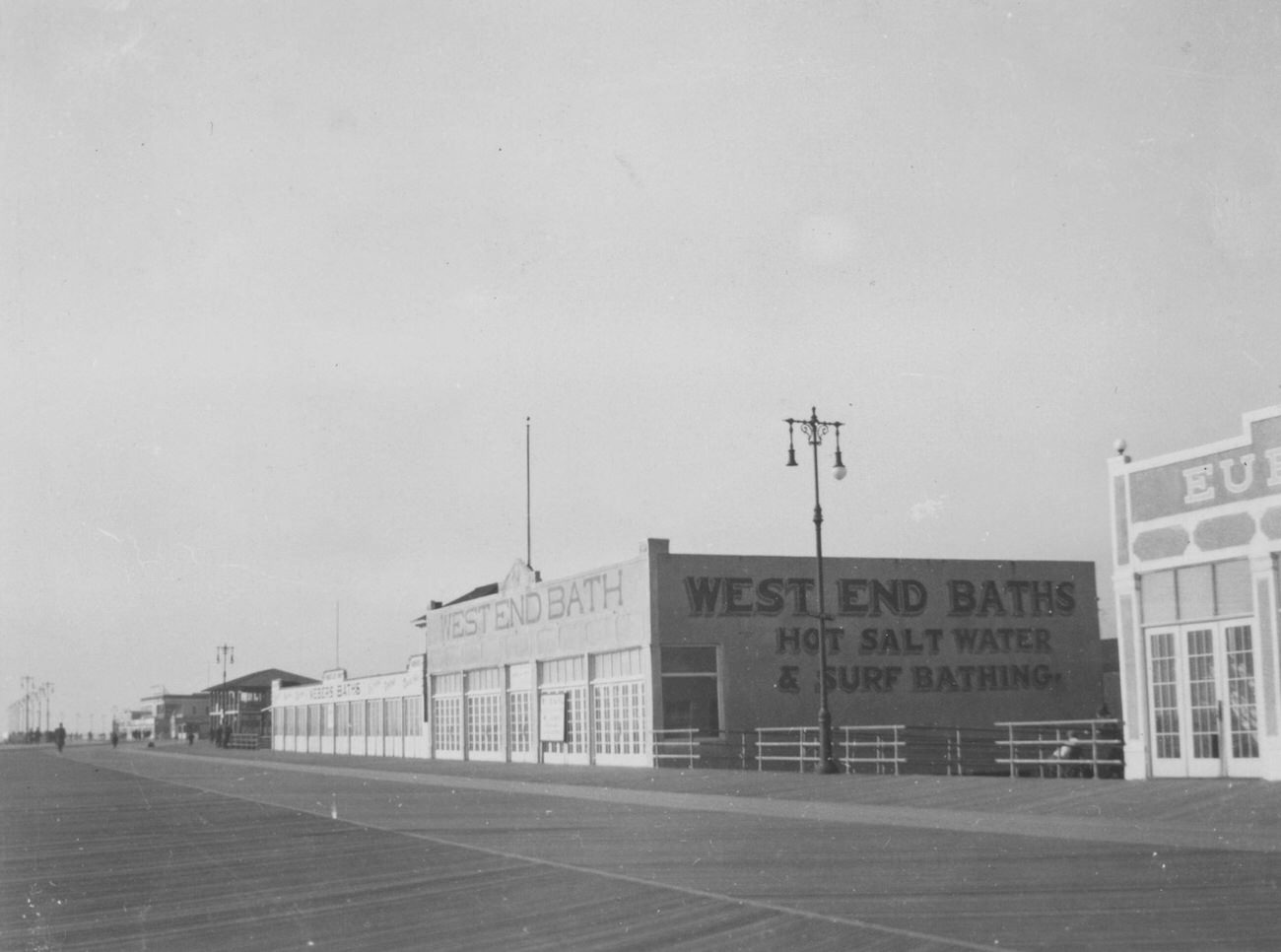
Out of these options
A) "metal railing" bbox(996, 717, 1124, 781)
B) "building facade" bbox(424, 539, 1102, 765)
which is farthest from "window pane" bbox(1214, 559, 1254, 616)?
"building facade" bbox(424, 539, 1102, 765)

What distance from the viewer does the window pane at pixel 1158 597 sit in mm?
23953

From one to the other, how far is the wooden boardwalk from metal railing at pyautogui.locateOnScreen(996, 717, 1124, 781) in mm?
1425

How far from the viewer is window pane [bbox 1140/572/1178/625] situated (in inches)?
943

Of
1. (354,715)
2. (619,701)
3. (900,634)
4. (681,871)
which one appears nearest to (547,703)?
(619,701)

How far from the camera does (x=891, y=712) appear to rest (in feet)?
141

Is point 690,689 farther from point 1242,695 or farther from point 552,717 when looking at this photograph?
point 1242,695

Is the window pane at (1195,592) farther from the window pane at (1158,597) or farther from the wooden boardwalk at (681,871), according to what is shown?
the wooden boardwalk at (681,871)

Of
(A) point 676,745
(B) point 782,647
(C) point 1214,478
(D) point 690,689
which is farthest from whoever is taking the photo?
(B) point 782,647

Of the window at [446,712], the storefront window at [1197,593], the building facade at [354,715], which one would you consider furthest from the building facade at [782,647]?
the storefront window at [1197,593]

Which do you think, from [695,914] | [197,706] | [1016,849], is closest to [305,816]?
[1016,849]

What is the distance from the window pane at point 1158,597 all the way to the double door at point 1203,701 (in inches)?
7.9

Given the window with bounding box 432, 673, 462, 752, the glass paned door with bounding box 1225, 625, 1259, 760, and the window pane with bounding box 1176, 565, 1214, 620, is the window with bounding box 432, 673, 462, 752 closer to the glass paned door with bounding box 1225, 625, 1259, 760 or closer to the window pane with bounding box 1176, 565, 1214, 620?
the window pane with bounding box 1176, 565, 1214, 620

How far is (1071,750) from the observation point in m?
29.5

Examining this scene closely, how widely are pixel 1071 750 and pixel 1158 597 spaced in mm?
6293
